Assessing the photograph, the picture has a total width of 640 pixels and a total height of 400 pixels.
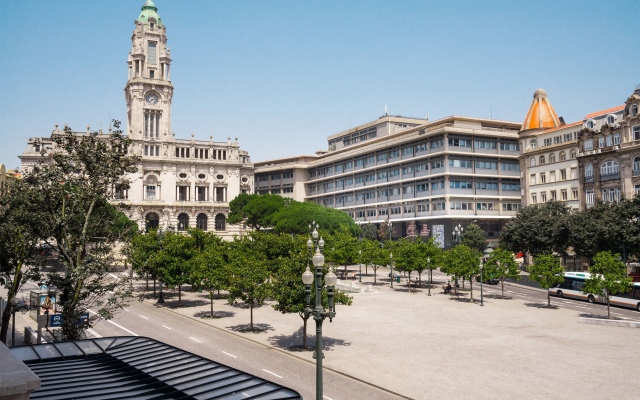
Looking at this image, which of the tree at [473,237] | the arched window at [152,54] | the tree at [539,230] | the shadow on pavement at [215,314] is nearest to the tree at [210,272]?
the shadow on pavement at [215,314]

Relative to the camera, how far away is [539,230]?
2516 inches

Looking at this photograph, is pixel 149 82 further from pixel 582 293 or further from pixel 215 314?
pixel 582 293

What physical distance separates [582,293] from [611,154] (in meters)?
26.2

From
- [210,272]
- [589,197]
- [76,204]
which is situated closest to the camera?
[76,204]

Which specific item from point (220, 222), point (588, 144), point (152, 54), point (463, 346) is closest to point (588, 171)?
point (588, 144)

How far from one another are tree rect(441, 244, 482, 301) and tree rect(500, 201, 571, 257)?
56.4 feet

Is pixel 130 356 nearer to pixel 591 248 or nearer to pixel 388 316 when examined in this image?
pixel 388 316

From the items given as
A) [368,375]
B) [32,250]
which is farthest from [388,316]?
[32,250]

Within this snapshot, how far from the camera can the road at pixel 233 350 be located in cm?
2207

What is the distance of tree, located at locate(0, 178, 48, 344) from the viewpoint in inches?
914

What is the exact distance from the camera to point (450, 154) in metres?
89.8

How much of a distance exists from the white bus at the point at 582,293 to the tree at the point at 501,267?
14.9ft

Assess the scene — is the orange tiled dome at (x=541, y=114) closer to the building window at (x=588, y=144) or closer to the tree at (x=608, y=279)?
the building window at (x=588, y=144)

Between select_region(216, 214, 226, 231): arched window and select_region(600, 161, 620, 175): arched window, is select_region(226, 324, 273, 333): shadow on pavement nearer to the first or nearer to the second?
select_region(600, 161, 620, 175): arched window
